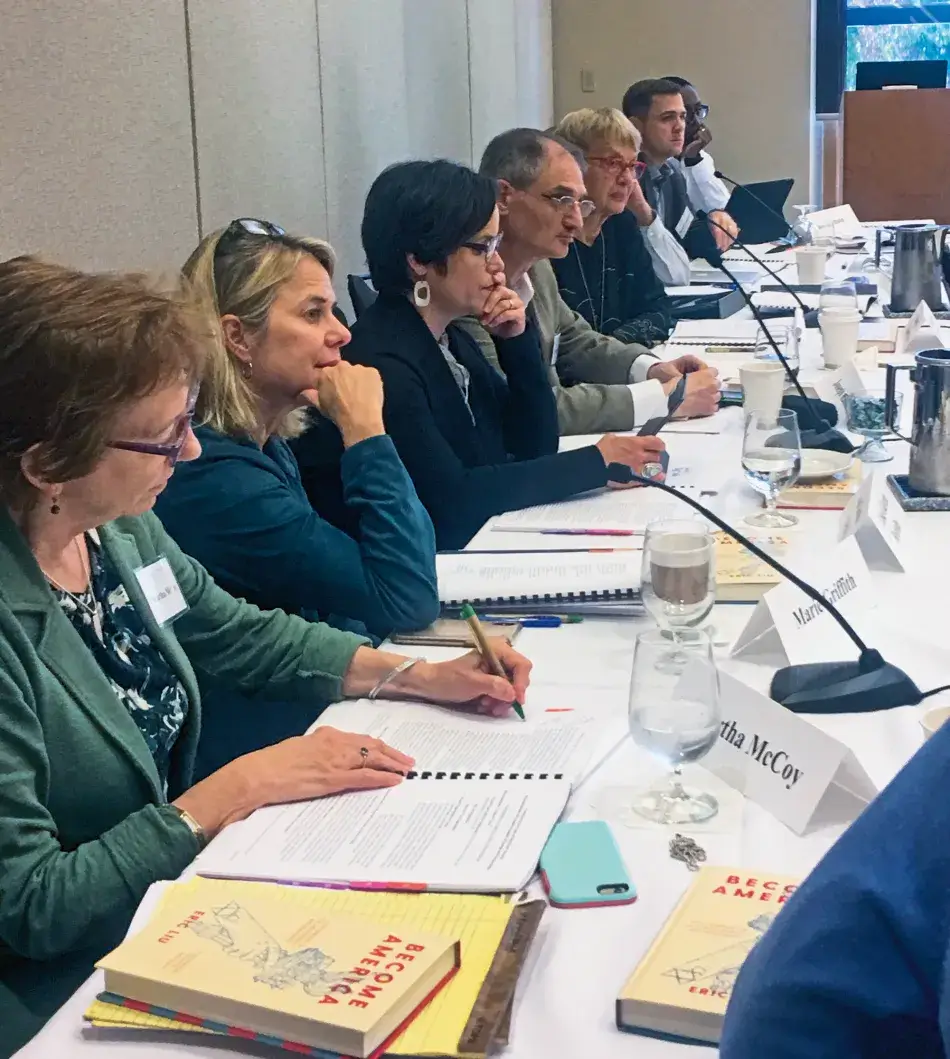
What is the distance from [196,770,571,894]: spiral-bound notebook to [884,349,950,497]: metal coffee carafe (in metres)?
1.08

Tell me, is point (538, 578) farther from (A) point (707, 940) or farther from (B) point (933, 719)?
(A) point (707, 940)

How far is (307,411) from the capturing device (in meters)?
2.30

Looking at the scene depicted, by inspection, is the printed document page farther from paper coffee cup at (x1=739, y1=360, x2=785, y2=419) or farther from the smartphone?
paper coffee cup at (x1=739, y1=360, x2=785, y2=419)

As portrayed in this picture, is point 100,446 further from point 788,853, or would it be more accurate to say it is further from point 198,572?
point 788,853

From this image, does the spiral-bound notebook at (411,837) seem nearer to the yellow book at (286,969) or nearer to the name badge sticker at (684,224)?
the yellow book at (286,969)

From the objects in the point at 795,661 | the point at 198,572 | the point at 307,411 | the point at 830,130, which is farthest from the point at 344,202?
the point at 830,130

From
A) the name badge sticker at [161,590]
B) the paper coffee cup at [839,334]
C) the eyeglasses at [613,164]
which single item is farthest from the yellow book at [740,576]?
the eyeglasses at [613,164]

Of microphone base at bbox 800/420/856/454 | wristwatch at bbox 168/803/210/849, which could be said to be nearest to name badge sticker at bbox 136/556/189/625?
wristwatch at bbox 168/803/210/849

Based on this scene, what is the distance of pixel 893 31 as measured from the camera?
8.04 meters

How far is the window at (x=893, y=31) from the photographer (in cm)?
792

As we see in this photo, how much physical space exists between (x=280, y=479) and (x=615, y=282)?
2705 millimetres

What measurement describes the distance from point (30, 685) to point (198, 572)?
0.40 metres

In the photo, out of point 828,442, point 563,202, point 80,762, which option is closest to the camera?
point 80,762

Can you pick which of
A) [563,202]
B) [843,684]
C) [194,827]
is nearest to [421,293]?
[563,202]
